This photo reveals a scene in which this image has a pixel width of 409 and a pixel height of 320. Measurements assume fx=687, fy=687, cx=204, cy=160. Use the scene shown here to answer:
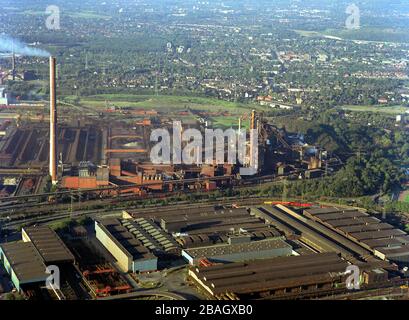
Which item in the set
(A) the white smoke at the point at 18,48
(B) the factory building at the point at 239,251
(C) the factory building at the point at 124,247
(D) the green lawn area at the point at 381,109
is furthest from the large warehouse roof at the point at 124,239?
(A) the white smoke at the point at 18,48

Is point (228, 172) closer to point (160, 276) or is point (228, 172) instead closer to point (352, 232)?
point (352, 232)

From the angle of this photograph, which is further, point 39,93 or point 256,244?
point 39,93

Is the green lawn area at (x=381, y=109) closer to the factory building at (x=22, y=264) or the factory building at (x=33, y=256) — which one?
the factory building at (x=33, y=256)

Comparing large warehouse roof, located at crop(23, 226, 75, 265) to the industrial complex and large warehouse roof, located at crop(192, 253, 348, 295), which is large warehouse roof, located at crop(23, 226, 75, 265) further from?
large warehouse roof, located at crop(192, 253, 348, 295)

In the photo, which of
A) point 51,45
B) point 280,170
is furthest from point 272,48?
point 280,170

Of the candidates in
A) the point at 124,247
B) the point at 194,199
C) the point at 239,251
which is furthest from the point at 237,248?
the point at 194,199

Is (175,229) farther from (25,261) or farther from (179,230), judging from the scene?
(25,261)

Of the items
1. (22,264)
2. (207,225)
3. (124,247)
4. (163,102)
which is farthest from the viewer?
(163,102)
